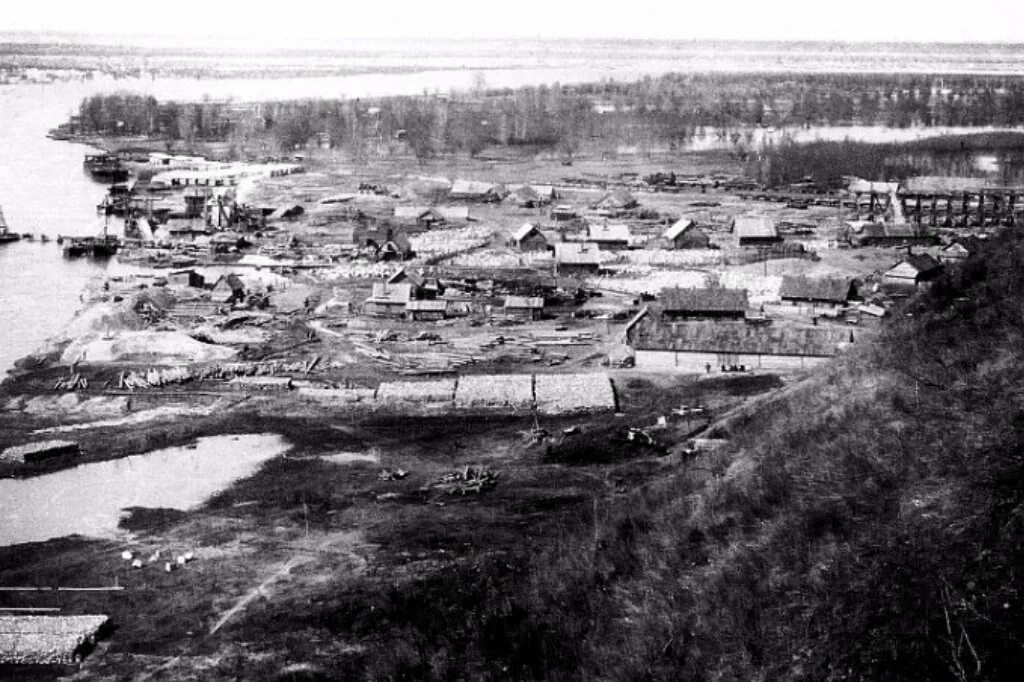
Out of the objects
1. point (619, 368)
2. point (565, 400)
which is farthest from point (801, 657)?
point (619, 368)

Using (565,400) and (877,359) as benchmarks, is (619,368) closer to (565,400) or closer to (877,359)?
(565,400)

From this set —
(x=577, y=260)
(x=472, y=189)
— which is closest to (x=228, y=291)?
(x=577, y=260)

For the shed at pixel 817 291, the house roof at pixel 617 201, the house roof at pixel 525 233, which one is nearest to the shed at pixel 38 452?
the shed at pixel 817 291

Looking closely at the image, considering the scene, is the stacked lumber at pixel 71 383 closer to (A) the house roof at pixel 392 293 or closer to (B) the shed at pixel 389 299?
(B) the shed at pixel 389 299

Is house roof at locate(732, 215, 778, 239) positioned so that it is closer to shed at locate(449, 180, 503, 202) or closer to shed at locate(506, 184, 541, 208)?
shed at locate(506, 184, 541, 208)

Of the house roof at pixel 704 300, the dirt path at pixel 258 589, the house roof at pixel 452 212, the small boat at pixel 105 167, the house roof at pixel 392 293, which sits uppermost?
the small boat at pixel 105 167

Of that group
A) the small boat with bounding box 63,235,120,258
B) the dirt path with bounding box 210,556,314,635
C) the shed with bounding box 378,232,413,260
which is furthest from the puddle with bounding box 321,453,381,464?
the small boat with bounding box 63,235,120,258
